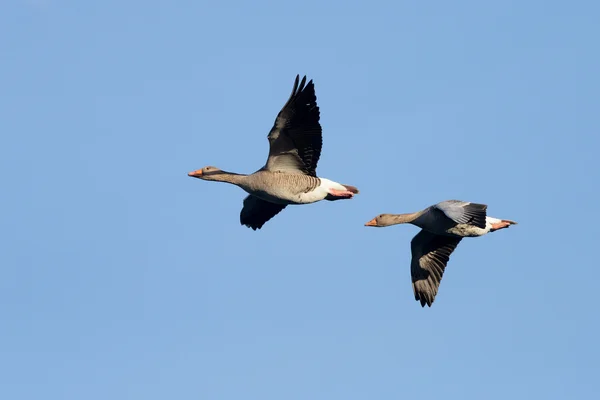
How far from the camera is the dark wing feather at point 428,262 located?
26.3 metres

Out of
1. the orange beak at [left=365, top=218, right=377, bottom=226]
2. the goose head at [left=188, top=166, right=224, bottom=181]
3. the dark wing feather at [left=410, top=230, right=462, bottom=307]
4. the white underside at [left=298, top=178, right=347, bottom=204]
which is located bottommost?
the dark wing feather at [left=410, top=230, right=462, bottom=307]

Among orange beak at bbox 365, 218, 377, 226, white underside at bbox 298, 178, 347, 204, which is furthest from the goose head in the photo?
orange beak at bbox 365, 218, 377, 226

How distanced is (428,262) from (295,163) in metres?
4.02

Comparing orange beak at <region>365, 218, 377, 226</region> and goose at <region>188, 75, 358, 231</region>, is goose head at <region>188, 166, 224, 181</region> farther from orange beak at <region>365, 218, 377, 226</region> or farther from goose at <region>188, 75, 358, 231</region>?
orange beak at <region>365, 218, 377, 226</region>

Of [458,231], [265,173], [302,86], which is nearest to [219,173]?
[265,173]

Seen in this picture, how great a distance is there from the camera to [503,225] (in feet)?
86.8

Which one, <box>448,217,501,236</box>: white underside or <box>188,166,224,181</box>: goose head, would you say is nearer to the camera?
<box>448,217,501,236</box>: white underside

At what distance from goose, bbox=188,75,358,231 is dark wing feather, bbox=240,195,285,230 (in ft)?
8.14

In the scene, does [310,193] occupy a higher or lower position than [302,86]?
lower

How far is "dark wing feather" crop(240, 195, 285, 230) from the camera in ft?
91.7

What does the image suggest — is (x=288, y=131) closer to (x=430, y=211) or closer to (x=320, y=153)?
(x=320, y=153)

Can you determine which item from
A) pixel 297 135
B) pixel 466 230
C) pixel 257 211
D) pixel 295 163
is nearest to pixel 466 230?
pixel 466 230

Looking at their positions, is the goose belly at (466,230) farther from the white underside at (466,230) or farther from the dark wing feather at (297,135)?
the dark wing feather at (297,135)

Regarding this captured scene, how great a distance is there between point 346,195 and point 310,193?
83 centimetres
